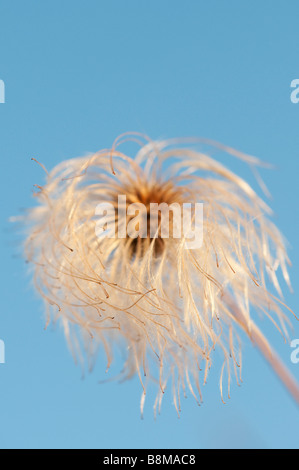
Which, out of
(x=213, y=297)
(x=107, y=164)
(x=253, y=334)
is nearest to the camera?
(x=253, y=334)

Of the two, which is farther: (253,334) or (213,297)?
(213,297)

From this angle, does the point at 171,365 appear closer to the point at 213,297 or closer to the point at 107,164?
the point at 213,297

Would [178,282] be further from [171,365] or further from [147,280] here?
[171,365]

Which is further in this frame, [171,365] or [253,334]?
[171,365]

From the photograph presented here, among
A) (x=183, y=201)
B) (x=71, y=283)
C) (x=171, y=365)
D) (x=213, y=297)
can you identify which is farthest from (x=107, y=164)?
(x=171, y=365)

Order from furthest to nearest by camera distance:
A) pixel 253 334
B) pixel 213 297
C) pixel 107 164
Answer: pixel 107 164 < pixel 213 297 < pixel 253 334

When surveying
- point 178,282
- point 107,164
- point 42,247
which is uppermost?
point 107,164
